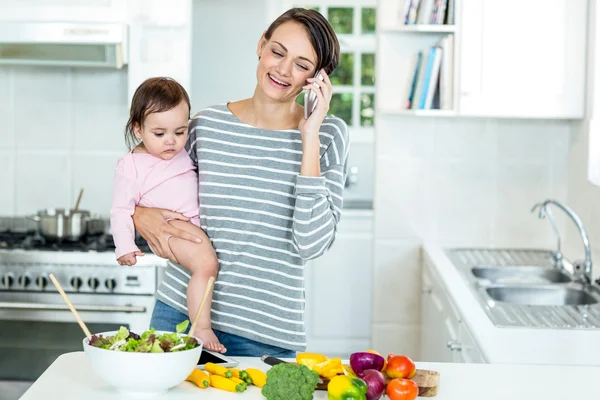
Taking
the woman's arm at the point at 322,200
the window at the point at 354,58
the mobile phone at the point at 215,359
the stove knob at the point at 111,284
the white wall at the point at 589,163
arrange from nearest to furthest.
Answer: the mobile phone at the point at 215,359
the woman's arm at the point at 322,200
the white wall at the point at 589,163
the stove knob at the point at 111,284
the window at the point at 354,58

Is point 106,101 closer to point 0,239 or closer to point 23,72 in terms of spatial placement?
point 23,72

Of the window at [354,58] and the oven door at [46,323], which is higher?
the window at [354,58]

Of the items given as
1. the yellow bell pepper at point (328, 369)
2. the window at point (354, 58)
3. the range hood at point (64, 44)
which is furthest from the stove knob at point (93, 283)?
the window at point (354, 58)

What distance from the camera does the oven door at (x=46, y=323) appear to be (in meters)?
3.41

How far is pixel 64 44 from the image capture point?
11.7ft

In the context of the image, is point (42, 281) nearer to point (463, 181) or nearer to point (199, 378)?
point (463, 181)

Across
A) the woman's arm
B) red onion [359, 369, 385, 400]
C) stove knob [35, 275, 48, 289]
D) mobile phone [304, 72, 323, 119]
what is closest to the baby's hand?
the woman's arm

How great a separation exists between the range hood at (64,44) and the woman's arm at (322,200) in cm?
177

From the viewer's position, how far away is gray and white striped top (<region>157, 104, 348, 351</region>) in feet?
6.48

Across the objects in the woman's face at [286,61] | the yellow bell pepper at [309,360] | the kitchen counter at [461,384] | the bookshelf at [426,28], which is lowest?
the kitchen counter at [461,384]

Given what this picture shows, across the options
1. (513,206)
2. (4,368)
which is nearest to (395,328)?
(513,206)

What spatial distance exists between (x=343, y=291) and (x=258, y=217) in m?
2.92

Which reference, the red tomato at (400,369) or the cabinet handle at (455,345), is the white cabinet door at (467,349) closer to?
the cabinet handle at (455,345)

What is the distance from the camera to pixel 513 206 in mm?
3787
